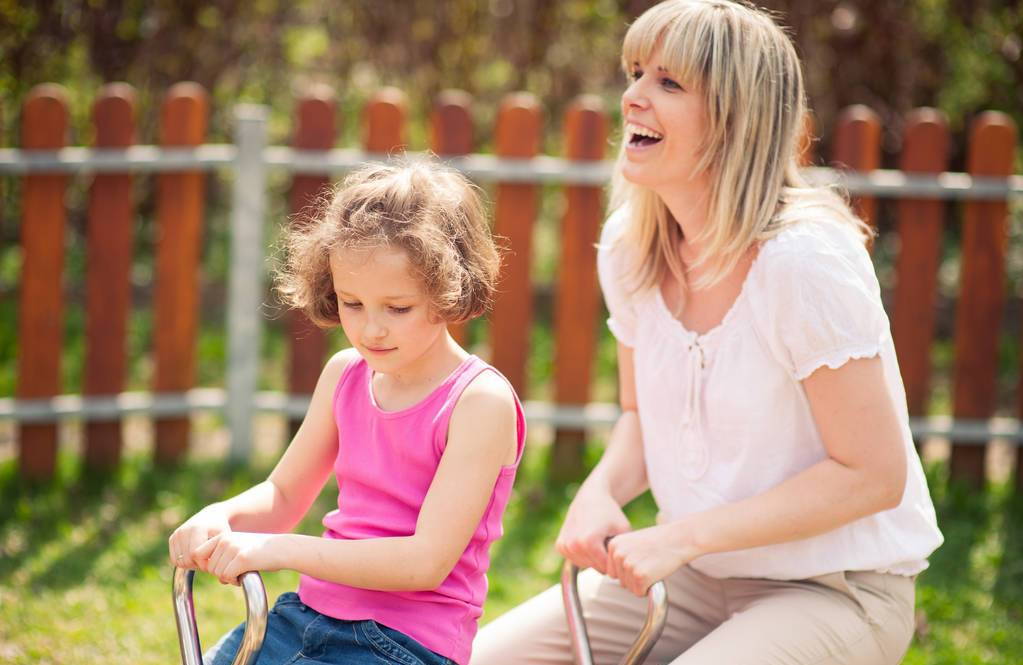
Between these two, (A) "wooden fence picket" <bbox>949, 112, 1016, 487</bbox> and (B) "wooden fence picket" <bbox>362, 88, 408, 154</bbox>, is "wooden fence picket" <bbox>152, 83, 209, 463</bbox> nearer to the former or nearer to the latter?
(B) "wooden fence picket" <bbox>362, 88, 408, 154</bbox>

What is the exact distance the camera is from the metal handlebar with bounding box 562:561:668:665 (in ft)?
6.50

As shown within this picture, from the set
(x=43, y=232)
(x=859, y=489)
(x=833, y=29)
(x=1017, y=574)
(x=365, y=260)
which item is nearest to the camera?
(x=365, y=260)

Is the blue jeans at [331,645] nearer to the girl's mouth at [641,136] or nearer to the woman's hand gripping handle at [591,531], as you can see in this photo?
the woman's hand gripping handle at [591,531]

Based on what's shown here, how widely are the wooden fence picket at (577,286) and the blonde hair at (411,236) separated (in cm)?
244

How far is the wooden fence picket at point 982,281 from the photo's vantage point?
451 centimetres

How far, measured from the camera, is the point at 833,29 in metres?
6.43

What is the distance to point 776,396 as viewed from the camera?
222 cm

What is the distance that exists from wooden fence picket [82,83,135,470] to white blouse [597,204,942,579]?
269 centimetres

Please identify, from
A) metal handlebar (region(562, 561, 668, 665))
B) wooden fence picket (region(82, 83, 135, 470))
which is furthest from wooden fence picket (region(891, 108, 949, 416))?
wooden fence picket (region(82, 83, 135, 470))

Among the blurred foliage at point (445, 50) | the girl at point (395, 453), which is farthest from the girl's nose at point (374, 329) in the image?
the blurred foliage at point (445, 50)

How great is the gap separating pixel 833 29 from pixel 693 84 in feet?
15.0

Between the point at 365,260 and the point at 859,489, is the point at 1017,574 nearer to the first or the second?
the point at 859,489

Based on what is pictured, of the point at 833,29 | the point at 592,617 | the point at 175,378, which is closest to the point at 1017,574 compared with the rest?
the point at 592,617

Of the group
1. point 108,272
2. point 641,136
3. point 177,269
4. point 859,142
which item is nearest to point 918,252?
point 859,142
